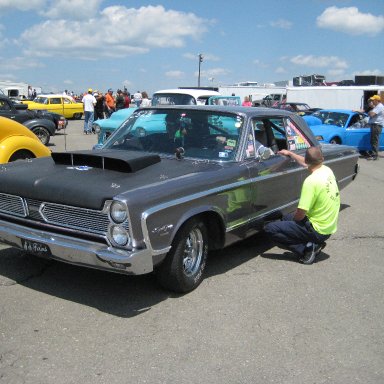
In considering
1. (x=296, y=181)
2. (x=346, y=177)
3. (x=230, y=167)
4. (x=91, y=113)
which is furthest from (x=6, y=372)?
(x=91, y=113)

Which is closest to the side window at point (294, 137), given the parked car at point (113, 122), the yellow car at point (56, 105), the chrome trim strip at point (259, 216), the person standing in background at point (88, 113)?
the chrome trim strip at point (259, 216)

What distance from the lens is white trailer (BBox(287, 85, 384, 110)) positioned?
90.8ft

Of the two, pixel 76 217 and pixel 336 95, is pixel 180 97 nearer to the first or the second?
pixel 76 217

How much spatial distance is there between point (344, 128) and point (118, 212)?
11.3 meters

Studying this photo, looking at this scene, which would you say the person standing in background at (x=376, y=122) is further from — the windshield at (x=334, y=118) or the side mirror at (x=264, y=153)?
the side mirror at (x=264, y=153)

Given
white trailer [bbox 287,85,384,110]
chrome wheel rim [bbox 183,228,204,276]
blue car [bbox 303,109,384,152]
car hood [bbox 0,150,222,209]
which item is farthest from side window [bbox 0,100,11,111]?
white trailer [bbox 287,85,384,110]

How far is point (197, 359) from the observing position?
318 cm

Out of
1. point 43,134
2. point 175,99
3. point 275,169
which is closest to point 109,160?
point 275,169

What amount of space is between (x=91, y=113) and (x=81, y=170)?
50.6 ft

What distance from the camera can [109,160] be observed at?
422 centimetres

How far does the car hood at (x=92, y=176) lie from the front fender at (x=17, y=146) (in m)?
2.62

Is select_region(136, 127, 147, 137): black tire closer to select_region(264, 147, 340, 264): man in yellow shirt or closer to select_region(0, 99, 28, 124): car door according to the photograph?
select_region(264, 147, 340, 264): man in yellow shirt

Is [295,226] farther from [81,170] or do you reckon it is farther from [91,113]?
[91,113]

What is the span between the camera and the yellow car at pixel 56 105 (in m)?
25.6
